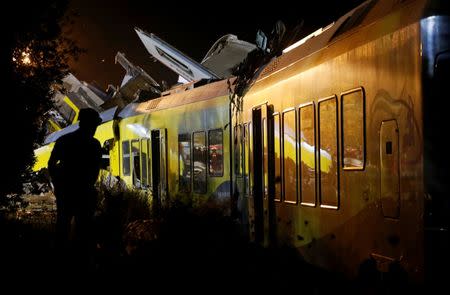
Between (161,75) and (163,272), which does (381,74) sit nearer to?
(163,272)

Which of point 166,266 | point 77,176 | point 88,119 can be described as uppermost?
point 88,119

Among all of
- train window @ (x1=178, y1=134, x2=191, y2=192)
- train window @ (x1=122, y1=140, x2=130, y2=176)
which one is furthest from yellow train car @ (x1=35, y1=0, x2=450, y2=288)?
train window @ (x1=122, y1=140, x2=130, y2=176)

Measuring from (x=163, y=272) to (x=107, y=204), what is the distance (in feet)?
22.4

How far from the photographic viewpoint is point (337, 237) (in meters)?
6.82

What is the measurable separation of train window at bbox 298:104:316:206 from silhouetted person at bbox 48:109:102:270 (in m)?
2.51

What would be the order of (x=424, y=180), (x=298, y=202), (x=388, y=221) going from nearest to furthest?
1. (x=424, y=180)
2. (x=388, y=221)
3. (x=298, y=202)

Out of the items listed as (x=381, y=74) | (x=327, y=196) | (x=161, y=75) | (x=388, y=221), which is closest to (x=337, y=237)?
(x=327, y=196)

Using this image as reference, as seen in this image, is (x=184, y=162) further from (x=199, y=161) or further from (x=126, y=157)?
(x=126, y=157)

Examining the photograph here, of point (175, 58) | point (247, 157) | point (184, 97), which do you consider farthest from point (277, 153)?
point (175, 58)

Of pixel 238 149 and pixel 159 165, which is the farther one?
pixel 159 165

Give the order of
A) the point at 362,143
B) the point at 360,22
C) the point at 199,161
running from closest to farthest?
the point at 362,143, the point at 360,22, the point at 199,161

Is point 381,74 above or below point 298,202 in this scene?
above

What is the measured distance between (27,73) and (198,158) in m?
4.21

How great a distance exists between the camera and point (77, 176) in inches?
302
